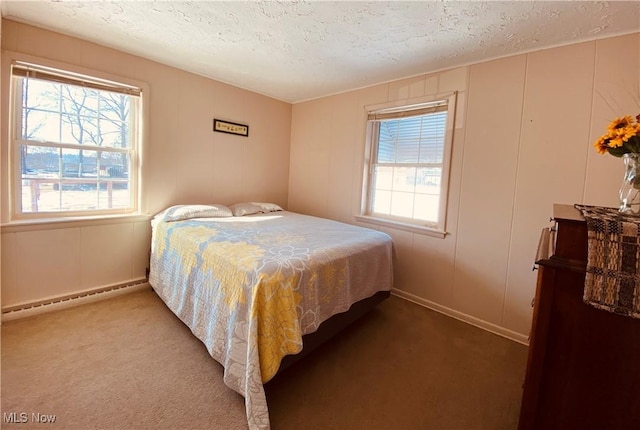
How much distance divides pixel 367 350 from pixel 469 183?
1.73 m

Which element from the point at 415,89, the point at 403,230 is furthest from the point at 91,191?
the point at 415,89

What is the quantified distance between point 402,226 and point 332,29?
77.5 inches

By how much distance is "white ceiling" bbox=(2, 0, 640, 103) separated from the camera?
1.78 m

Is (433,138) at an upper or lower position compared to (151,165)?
upper

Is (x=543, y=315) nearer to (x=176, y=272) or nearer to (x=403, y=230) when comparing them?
(x=403, y=230)

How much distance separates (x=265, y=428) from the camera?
54.6 inches

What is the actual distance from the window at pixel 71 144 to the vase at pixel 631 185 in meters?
3.61

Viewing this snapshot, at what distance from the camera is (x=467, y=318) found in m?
2.63

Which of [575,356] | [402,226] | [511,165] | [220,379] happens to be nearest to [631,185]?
[575,356]

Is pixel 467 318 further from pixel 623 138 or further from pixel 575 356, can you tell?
pixel 623 138

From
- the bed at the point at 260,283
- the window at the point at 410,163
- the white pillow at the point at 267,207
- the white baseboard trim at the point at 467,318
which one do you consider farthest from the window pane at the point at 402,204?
the white pillow at the point at 267,207

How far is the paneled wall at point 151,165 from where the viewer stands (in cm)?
228

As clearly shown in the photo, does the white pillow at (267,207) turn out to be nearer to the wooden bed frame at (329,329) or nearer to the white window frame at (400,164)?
the white window frame at (400,164)

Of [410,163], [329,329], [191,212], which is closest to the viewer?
[329,329]
